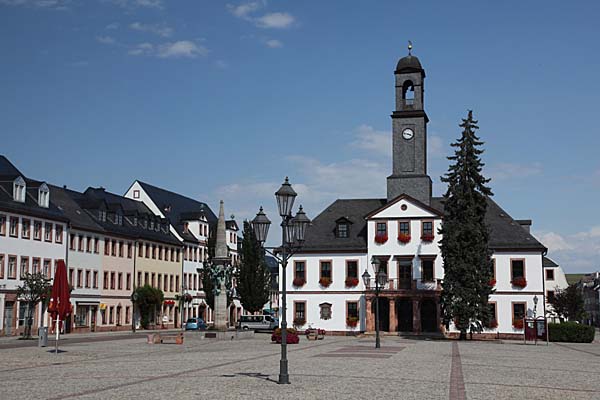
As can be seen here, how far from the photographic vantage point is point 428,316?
192ft

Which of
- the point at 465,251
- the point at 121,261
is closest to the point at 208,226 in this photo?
the point at 121,261

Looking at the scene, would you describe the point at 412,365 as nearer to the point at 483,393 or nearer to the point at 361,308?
the point at 483,393

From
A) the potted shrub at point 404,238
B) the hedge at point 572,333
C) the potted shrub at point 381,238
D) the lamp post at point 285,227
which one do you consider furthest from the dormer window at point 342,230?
the lamp post at point 285,227

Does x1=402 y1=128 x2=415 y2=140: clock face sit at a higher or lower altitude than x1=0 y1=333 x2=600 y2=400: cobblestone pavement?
higher

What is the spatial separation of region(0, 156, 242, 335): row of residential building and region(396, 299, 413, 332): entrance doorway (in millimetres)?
20289

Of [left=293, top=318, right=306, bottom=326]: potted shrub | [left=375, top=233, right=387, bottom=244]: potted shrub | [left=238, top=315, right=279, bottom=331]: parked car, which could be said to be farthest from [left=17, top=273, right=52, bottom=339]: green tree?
[left=238, top=315, right=279, bottom=331]: parked car

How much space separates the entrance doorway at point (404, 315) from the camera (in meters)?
58.6

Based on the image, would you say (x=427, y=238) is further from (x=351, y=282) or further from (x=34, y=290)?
(x=34, y=290)

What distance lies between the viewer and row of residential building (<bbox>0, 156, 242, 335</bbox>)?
52.8 metres

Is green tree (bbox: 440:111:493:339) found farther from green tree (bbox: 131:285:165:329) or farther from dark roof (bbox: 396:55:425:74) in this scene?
green tree (bbox: 131:285:165:329)

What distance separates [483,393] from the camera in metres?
17.4

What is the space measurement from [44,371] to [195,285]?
205 ft

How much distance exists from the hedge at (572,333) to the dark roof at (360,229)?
6.35 m

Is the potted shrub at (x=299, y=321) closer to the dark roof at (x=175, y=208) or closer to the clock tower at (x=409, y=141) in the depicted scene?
the clock tower at (x=409, y=141)
